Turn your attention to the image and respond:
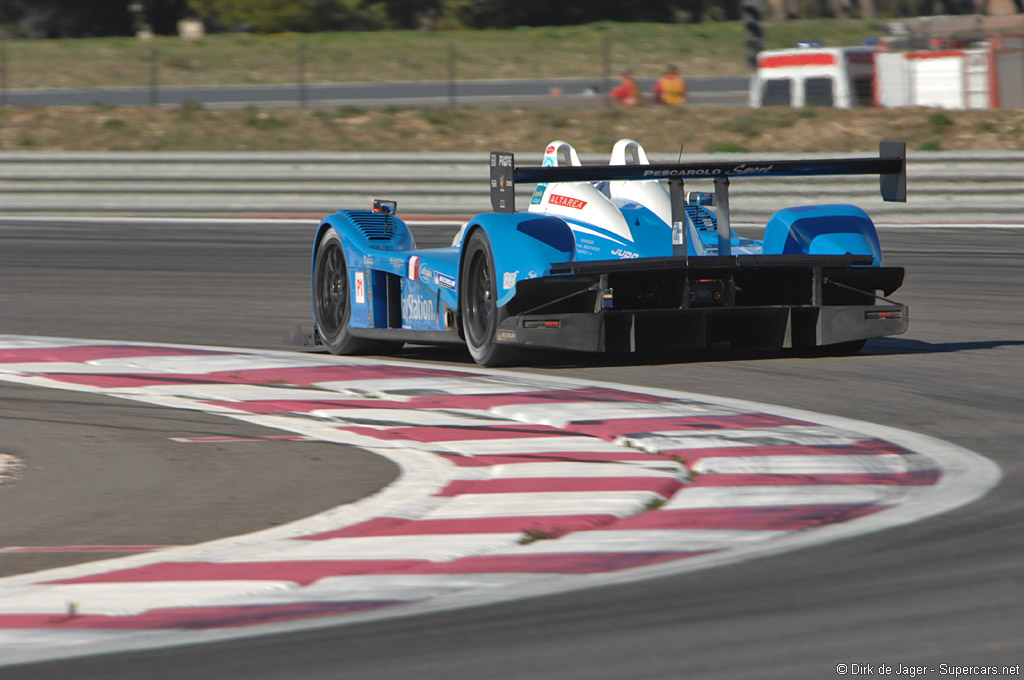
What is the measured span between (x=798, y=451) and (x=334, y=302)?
4899 mm

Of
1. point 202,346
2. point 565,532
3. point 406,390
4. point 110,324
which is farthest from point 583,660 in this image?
point 110,324

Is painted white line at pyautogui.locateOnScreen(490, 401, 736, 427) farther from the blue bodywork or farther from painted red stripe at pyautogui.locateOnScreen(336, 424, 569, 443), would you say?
the blue bodywork

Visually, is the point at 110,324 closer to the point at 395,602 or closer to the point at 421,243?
the point at 421,243

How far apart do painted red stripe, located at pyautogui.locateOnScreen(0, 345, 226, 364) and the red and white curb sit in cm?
134

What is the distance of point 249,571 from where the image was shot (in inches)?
178

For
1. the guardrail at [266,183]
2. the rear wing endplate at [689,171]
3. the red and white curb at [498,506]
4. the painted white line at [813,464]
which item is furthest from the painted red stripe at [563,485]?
the guardrail at [266,183]

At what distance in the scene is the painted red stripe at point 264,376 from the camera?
8.92 m

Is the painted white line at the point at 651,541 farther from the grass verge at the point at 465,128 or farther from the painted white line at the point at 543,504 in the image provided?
the grass verge at the point at 465,128

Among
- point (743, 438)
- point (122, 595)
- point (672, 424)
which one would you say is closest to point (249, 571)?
point (122, 595)

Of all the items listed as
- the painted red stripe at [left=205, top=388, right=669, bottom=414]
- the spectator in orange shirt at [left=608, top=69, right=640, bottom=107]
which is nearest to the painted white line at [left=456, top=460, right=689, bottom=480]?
the painted red stripe at [left=205, top=388, right=669, bottom=414]

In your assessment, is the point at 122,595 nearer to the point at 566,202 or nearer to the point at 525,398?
the point at 525,398

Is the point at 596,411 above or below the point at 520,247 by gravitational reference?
below

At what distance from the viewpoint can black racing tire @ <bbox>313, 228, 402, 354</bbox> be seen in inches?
405

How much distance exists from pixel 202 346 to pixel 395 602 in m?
6.63
